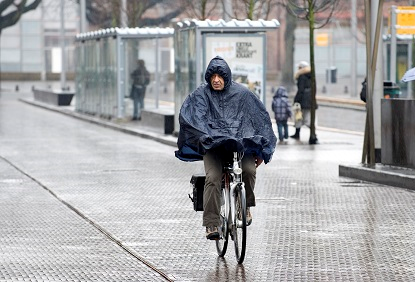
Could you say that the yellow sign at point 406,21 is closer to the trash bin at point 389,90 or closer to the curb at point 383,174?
the trash bin at point 389,90

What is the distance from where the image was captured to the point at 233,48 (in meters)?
24.7

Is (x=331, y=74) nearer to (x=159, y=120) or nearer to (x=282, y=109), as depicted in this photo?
(x=159, y=120)

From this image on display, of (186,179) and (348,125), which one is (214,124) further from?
(348,125)

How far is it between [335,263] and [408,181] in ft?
20.2

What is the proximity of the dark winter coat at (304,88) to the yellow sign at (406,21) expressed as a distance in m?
8.28

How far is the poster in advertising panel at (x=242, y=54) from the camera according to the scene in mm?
24531

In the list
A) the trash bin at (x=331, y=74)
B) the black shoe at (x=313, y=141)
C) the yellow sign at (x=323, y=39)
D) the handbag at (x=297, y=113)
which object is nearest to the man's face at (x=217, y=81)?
the black shoe at (x=313, y=141)

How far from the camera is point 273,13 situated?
83.1m

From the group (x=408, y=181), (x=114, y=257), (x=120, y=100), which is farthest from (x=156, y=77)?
(x=114, y=257)

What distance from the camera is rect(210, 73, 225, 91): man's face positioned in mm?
10117

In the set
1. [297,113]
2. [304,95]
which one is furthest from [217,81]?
[304,95]

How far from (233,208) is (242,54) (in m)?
15.0

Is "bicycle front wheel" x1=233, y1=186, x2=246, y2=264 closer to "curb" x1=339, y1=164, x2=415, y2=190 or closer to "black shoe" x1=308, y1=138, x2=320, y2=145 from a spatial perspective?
"curb" x1=339, y1=164, x2=415, y2=190

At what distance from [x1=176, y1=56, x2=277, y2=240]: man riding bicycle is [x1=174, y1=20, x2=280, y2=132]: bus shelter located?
1414 centimetres
